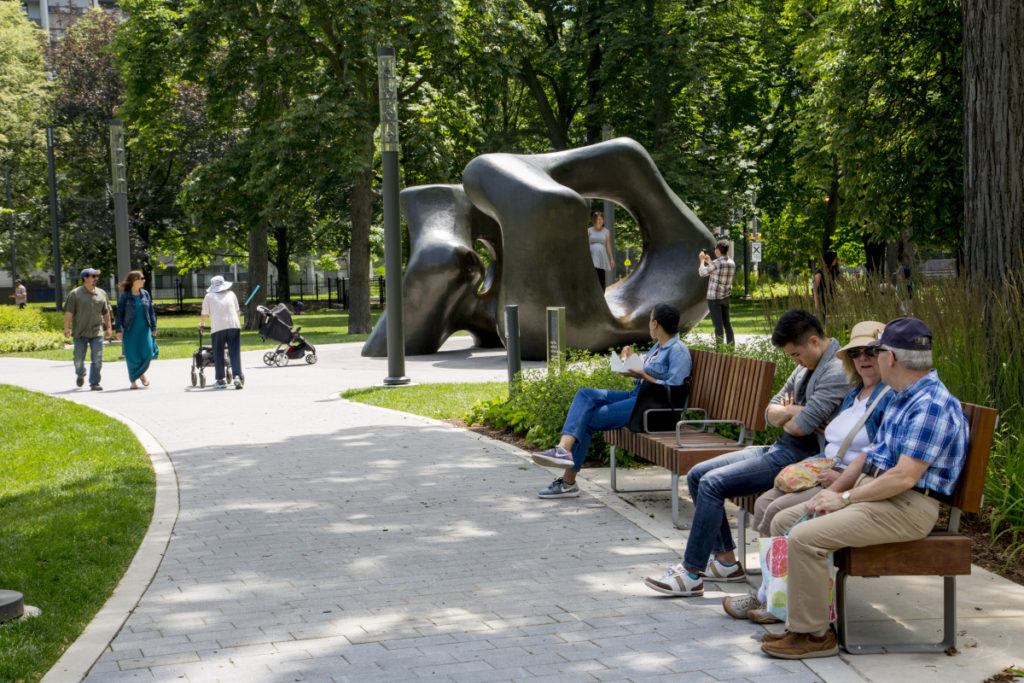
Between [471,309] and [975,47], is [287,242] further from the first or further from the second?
[975,47]

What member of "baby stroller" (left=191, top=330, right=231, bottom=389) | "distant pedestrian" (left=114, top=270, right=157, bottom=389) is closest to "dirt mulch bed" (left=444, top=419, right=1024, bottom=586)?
"baby stroller" (left=191, top=330, right=231, bottom=389)

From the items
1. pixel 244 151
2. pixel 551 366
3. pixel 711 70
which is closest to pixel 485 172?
pixel 551 366

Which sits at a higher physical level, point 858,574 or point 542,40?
point 542,40

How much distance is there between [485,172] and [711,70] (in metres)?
18.2

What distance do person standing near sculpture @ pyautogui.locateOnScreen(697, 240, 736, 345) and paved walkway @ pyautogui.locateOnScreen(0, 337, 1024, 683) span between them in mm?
8069

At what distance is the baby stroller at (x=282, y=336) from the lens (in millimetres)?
19359

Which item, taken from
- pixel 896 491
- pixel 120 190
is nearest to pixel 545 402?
pixel 896 491

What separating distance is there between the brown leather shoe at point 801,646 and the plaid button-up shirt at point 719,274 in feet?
42.2

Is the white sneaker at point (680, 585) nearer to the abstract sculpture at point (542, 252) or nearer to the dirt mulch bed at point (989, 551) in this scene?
the dirt mulch bed at point (989, 551)

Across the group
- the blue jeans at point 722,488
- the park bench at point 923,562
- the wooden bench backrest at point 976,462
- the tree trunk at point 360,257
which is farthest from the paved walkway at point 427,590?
the tree trunk at point 360,257

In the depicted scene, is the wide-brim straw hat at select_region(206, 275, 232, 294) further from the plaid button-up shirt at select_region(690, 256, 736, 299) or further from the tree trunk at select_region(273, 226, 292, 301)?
the tree trunk at select_region(273, 226, 292, 301)

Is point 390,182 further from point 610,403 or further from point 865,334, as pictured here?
point 865,334

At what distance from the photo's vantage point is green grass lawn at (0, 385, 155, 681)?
5.06 meters

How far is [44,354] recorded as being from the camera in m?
24.6
